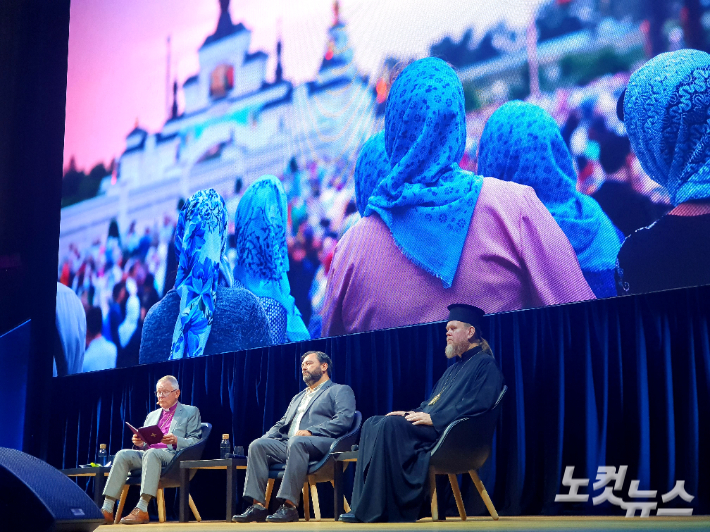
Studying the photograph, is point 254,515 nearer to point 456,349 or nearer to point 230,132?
point 456,349

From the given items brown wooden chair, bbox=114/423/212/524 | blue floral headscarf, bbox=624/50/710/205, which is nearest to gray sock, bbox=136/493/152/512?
brown wooden chair, bbox=114/423/212/524

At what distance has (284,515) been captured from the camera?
3.86 m

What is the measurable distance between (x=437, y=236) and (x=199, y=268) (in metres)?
1.97

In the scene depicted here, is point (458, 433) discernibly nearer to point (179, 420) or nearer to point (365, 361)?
point (365, 361)

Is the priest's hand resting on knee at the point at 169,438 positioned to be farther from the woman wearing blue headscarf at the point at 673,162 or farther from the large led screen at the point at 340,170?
the woman wearing blue headscarf at the point at 673,162

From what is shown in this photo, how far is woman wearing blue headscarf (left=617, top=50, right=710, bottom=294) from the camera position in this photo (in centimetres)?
326

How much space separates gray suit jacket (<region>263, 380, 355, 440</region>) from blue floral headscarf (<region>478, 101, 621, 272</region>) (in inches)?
55.3

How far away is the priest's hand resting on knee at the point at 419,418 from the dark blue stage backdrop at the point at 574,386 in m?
0.63

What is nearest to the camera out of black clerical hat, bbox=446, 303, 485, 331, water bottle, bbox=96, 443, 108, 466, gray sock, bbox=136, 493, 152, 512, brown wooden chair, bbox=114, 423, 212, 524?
black clerical hat, bbox=446, 303, 485, 331

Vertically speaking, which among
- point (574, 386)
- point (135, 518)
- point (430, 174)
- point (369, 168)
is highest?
point (369, 168)

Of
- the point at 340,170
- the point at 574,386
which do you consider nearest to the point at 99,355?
the point at 340,170

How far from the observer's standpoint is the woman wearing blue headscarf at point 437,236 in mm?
3828

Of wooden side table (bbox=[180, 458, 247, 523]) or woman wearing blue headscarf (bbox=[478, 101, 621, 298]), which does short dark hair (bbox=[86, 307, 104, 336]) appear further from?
woman wearing blue headscarf (bbox=[478, 101, 621, 298])

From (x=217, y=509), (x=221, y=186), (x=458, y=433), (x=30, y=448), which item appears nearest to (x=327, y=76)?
(x=221, y=186)
